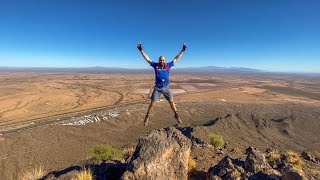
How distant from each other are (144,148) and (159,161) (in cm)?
57

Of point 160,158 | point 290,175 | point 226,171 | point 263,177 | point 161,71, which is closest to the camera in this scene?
point 160,158

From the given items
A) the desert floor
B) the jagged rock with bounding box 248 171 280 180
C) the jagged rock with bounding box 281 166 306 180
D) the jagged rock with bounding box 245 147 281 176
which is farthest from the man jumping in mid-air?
the desert floor

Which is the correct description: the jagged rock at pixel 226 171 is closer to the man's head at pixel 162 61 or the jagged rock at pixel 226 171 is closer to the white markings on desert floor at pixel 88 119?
the man's head at pixel 162 61

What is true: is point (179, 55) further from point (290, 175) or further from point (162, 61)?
point (290, 175)

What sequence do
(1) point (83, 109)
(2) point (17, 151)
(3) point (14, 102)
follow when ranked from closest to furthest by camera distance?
(2) point (17, 151)
(1) point (83, 109)
(3) point (14, 102)

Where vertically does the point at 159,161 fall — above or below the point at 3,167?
above

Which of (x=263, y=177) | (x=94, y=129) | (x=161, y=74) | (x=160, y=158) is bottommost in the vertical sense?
(x=94, y=129)

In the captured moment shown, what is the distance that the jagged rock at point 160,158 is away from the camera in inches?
315

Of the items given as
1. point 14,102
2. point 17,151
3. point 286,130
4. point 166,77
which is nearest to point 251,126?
point 286,130

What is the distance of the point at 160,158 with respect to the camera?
8.28 metres

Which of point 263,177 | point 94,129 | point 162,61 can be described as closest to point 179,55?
point 162,61

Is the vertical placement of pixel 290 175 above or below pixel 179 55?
below

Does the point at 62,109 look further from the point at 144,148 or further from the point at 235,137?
the point at 144,148

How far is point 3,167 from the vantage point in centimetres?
2609
